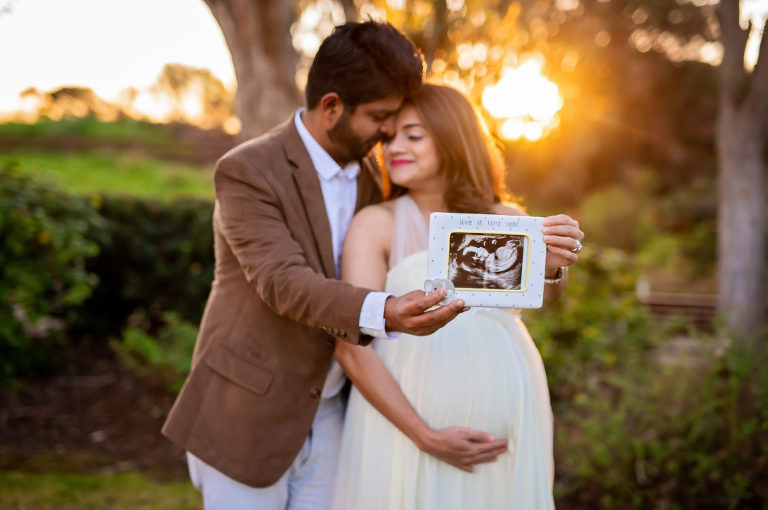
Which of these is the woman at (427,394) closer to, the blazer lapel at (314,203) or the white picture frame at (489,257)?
the blazer lapel at (314,203)

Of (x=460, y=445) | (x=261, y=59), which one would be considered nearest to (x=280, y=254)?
(x=460, y=445)

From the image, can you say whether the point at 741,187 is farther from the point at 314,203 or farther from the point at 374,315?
the point at 374,315

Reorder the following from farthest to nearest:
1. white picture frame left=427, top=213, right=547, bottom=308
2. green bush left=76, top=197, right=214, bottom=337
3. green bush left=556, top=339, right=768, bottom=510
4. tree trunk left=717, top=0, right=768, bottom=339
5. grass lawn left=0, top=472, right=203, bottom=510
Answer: green bush left=76, top=197, right=214, bottom=337 < tree trunk left=717, top=0, right=768, bottom=339 < grass lawn left=0, top=472, right=203, bottom=510 < green bush left=556, top=339, right=768, bottom=510 < white picture frame left=427, top=213, right=547, bottom=308

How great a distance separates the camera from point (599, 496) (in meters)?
3.90

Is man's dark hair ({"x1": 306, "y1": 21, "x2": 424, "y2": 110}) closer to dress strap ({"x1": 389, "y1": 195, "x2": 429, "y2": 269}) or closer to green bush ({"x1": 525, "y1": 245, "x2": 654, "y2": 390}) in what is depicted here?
dress strap ({"x1": 389, "y1": 195, "x2": 429, "y2": 269})

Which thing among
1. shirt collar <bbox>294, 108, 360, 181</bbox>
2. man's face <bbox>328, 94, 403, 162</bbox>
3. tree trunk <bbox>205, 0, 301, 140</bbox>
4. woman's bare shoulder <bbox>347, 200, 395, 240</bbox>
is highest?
tree trunk <bbox>205, 0, 301, 140</bbox>

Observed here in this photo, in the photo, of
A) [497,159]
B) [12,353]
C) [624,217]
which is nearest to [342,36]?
[497,159]

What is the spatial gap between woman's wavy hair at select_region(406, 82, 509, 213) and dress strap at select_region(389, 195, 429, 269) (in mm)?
183

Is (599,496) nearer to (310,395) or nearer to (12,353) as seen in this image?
(310,395)

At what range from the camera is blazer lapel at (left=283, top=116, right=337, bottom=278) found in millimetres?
2383

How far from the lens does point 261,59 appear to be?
493 centimetres

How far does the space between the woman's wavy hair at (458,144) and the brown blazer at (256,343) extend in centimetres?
51

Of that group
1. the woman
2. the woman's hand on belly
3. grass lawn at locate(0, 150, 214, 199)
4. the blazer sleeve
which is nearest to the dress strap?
the woman

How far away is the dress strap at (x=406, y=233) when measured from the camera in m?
2.47
